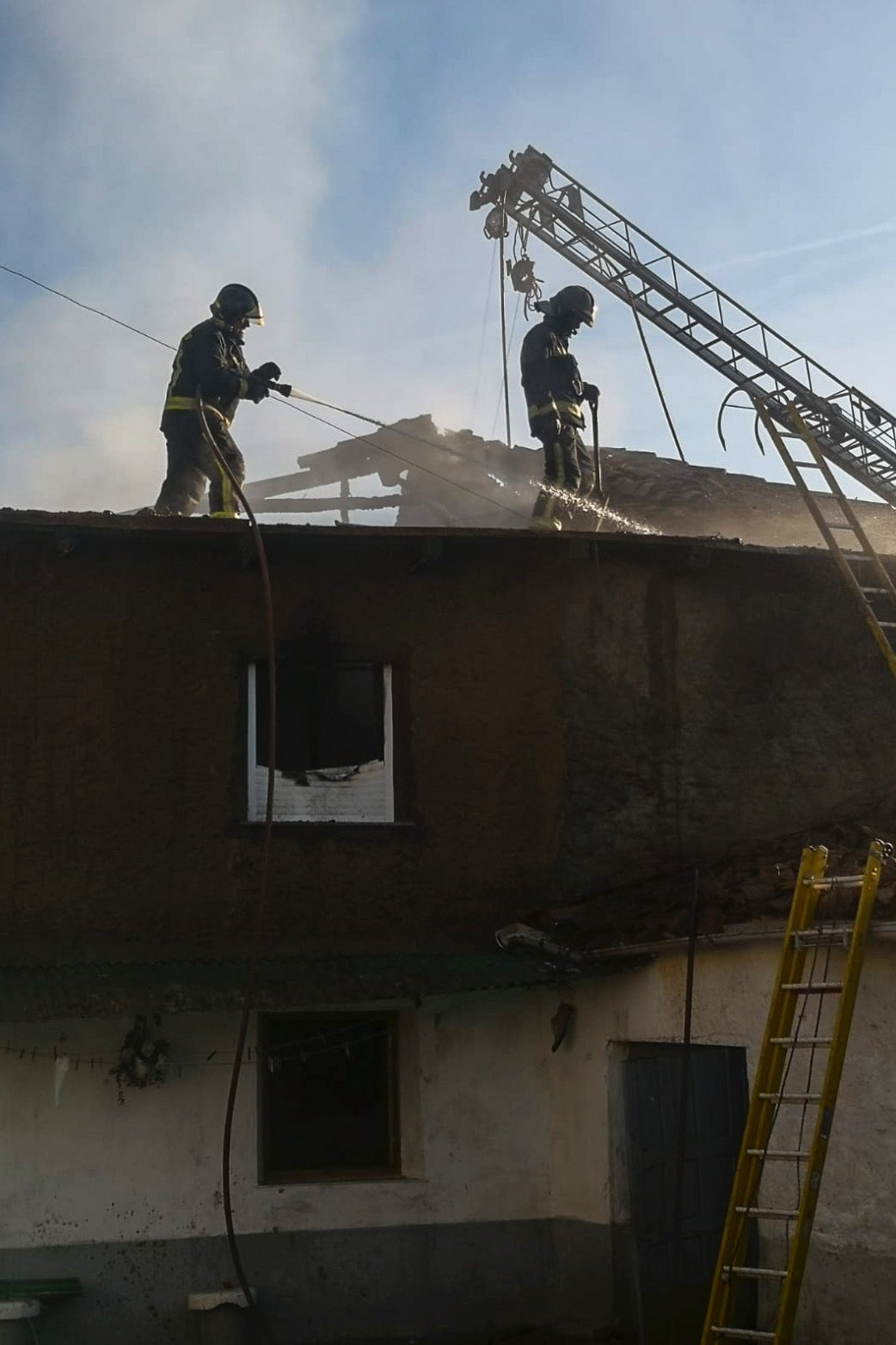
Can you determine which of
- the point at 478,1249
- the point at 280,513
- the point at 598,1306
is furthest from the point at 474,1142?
the point at 280,513

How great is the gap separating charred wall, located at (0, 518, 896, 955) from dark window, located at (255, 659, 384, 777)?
0.19m

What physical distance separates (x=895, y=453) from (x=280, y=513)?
8467mm

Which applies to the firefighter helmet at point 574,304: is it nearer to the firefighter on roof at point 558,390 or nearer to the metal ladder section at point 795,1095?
the firefighter on roof at point 558,390

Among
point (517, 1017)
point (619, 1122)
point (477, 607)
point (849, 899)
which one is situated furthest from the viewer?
point (477, 607)

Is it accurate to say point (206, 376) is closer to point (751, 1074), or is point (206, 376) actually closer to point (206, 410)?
point (206, 410)

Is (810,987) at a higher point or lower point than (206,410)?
lower

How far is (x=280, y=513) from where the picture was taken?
20.6 meters

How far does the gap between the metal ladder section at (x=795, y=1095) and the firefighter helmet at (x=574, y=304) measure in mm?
7678

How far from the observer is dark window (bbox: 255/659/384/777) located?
10609mm

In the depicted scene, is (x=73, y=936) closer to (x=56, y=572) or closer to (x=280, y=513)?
(x=56, y=572)

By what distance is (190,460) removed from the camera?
1189 centimetres

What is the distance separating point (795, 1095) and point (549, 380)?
26.1ft

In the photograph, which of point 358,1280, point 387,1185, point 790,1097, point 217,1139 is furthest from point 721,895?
point 217,1139

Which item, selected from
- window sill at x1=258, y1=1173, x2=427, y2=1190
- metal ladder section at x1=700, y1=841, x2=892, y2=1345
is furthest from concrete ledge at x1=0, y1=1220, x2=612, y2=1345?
metal ladder section at x1=700, y1=841, x2=892, y2=1345
